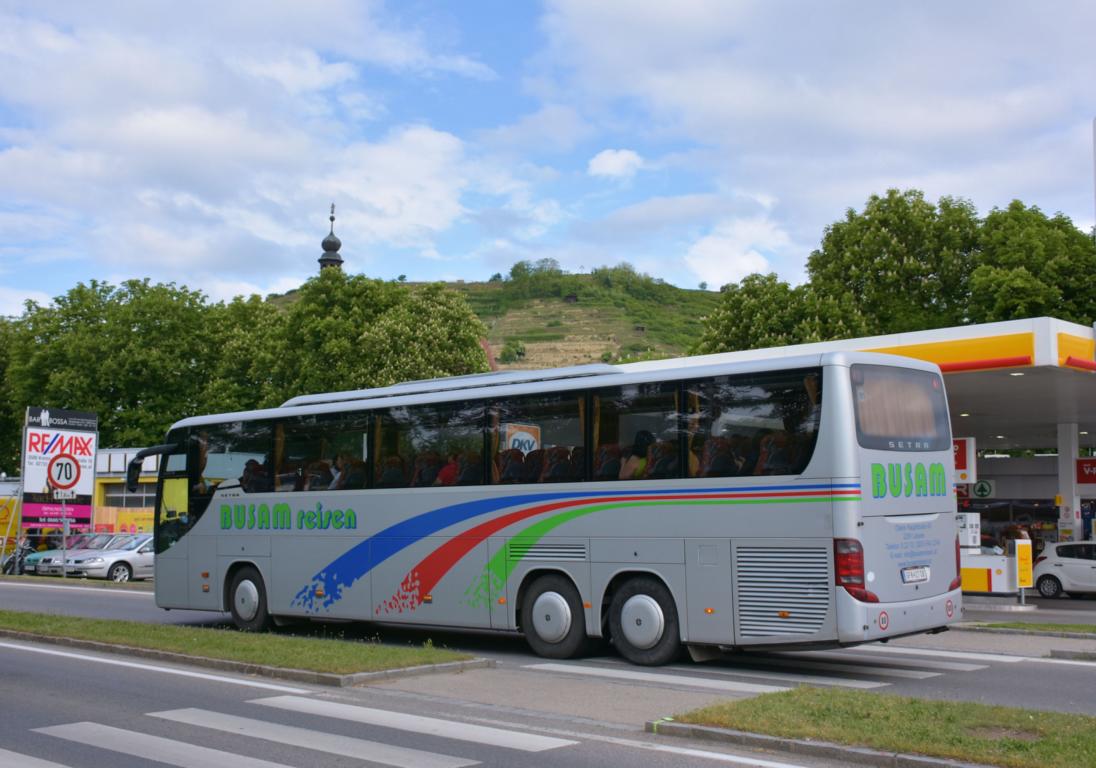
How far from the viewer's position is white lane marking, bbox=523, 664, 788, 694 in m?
11.4

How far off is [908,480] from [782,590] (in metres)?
1.88

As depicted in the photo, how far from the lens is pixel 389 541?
51.7 feet

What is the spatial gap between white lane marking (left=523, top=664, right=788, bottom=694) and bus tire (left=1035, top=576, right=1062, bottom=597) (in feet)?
63.5

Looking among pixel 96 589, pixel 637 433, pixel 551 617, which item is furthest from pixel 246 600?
pixel 96 589

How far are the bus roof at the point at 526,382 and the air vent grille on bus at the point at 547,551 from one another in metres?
1.91

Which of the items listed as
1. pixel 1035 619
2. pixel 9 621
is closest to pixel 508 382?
pixel 9 621

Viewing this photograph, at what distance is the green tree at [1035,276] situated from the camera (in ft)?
136

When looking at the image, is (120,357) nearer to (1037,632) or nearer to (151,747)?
(1037,632)

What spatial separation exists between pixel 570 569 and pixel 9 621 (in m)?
9.17

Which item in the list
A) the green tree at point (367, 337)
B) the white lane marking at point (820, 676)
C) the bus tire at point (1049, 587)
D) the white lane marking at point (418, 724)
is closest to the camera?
the white lane marking at point (418, 724)

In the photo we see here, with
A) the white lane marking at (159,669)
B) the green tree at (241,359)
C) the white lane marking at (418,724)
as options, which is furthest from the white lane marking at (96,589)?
the green tree at (241,359)

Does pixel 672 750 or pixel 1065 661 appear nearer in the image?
pixel 672 750

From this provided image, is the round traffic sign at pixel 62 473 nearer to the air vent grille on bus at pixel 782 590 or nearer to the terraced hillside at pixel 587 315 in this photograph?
the air vent grille on bus at pixel 782 590

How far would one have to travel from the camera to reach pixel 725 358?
23.2 m
